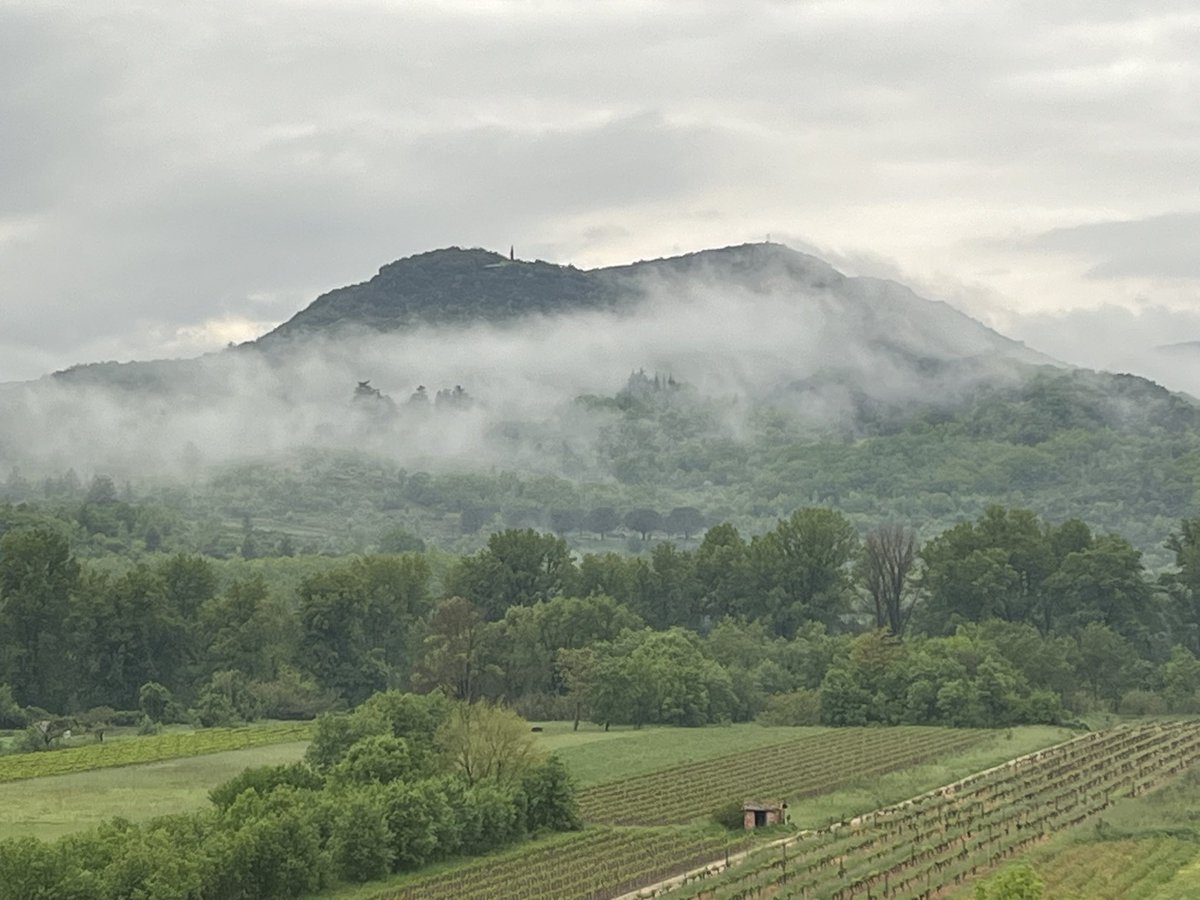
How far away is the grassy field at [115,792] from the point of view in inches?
2758

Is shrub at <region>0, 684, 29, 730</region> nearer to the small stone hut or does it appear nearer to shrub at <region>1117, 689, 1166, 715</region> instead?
the small stone hut

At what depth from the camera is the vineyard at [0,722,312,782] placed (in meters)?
88.8

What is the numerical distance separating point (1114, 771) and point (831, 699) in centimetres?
3267

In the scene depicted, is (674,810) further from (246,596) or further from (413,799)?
(246,596)

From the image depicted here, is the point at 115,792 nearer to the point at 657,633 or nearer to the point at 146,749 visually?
the point at 146,749

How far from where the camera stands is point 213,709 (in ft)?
375

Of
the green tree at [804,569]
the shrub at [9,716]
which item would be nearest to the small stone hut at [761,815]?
the shrub at [9,716]

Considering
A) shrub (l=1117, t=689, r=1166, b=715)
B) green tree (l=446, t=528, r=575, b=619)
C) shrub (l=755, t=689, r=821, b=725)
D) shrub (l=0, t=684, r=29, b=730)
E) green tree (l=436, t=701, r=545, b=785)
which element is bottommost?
shrub (l=1117, t=689, r=1166, b=715)

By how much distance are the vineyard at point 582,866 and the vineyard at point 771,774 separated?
5.25m

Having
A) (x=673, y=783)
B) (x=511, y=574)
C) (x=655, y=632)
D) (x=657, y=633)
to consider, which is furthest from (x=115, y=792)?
(x=511, y=574)

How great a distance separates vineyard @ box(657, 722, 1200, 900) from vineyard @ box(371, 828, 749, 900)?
2152mm

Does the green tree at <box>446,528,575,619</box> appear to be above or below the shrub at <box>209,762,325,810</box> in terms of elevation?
above

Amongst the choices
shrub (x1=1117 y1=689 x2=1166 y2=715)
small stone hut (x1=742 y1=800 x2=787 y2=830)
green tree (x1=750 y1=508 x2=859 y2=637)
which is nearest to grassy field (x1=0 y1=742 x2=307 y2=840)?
small stone hut (x1=742 y1=800 x2=787 y2=830)

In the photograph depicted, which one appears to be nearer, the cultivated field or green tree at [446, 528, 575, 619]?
the cultivated field
